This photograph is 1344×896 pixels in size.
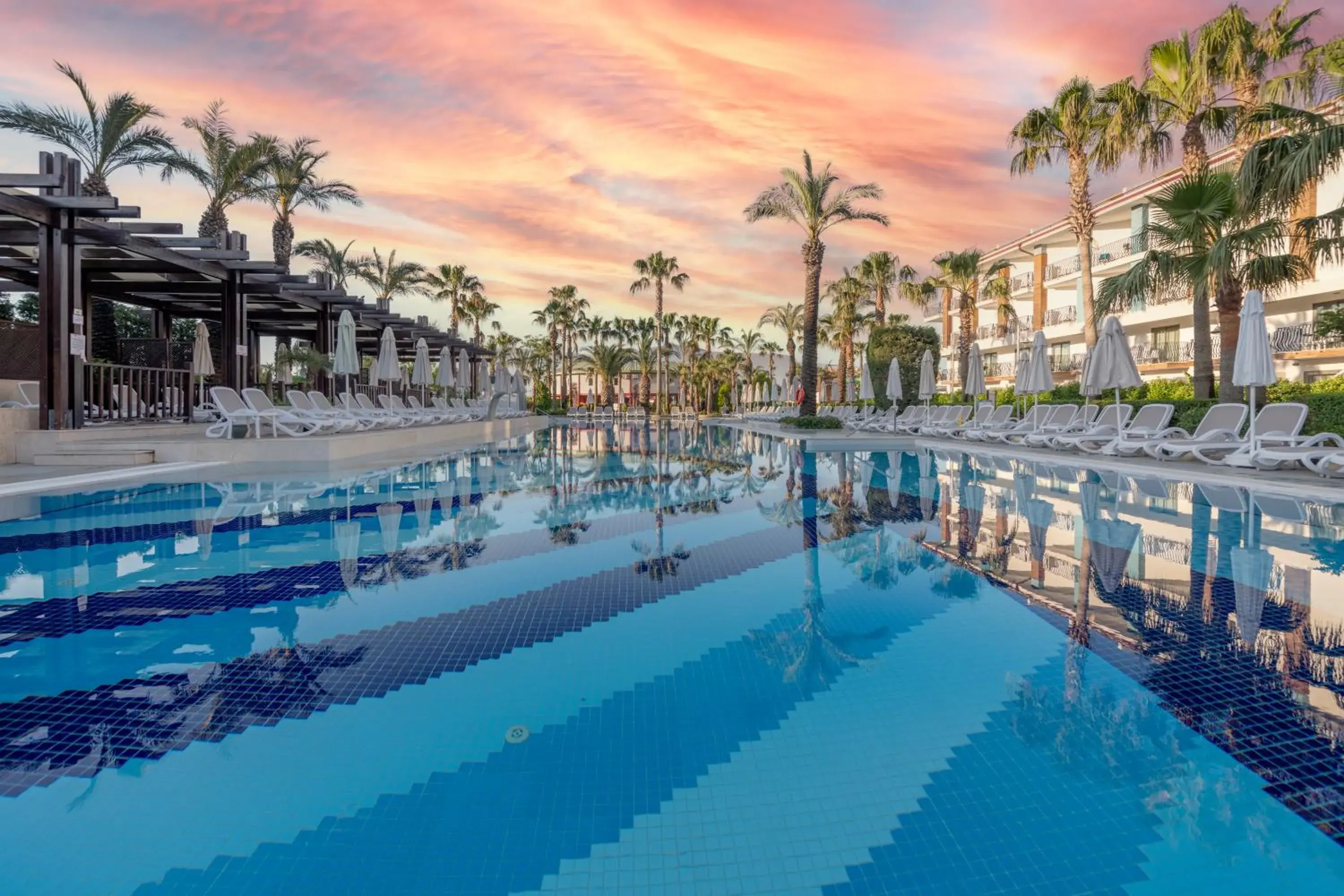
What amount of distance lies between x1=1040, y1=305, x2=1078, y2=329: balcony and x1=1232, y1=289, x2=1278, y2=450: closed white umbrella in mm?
27413

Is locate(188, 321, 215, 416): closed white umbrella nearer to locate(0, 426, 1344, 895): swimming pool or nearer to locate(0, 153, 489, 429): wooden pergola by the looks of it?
locate(0, 153, 489, 429): wooden pergola

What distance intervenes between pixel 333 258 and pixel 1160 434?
26.1m

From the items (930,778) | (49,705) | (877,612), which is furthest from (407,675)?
(877,612)

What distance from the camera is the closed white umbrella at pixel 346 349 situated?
16406 mm

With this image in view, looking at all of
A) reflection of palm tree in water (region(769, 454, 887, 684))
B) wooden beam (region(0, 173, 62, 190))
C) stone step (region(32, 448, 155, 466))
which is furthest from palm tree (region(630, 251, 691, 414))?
reflection of palm tree in water (region(769, 454, 887, 684))

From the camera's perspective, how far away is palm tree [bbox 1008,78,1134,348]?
19.2m

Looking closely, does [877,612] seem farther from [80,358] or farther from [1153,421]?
[80,358]

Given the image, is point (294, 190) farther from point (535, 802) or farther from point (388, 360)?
point (535, 802)

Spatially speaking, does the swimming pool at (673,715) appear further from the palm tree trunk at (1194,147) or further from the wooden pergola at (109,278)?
the palm tree trunk at (1194,147)

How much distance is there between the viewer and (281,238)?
2228cm

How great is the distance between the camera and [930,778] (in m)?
2.44

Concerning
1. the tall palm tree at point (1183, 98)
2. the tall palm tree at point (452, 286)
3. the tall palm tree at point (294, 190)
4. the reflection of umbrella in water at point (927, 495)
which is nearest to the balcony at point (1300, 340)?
the tall palm tree at point (1183, 98)

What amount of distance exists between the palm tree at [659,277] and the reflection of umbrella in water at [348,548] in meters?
39.6

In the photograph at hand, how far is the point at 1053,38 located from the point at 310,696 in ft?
55.2
